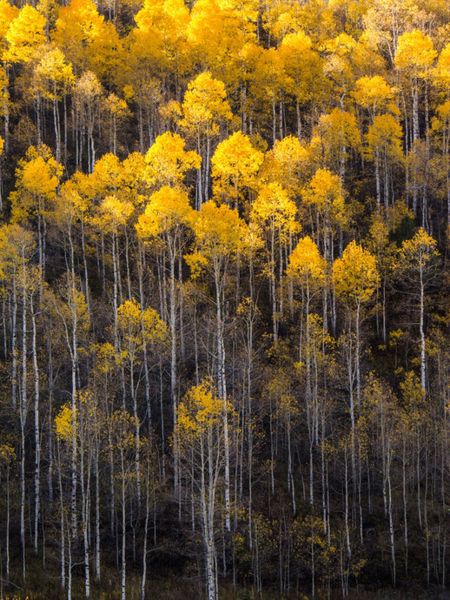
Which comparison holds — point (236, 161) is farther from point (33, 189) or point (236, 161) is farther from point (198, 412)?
point (198, 412)

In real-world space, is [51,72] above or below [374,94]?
above

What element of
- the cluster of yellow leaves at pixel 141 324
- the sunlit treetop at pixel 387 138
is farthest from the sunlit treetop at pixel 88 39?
the cluster of yellow leaves at pixel 141 324

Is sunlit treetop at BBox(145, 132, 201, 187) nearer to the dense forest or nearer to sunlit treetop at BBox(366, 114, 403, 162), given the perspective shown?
the dense forest

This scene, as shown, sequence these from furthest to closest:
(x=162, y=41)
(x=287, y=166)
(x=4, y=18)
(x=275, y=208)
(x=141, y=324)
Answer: (x=162, y=41) < (x=4, y=18) < (x=287, y=166) < (x=275, y=208) < (x=141, y=324)

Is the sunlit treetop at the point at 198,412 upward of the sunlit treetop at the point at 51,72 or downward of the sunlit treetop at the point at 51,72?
downward

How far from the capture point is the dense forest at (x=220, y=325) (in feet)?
102

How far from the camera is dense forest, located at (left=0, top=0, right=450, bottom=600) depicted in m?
31.2

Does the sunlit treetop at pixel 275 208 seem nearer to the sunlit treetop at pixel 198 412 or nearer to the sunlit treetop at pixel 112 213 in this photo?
the sunlit treetop at pixel 112 213

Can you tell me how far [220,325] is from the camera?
118ft

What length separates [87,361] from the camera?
3903cm

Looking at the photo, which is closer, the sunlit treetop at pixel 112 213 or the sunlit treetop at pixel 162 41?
the sunlit treetop at pixel 112 213

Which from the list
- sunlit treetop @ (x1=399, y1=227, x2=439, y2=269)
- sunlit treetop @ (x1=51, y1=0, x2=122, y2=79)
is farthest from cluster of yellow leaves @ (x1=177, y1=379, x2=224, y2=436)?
sunlit treetop @ (x1=51, y1=0, x2=122, y2=79)

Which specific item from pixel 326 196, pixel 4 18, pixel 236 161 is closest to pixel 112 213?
pixel 236 161

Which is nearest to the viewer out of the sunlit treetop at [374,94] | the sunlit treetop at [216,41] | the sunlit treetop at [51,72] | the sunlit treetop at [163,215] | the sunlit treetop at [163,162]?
the sunlit treetop at [163,215]
